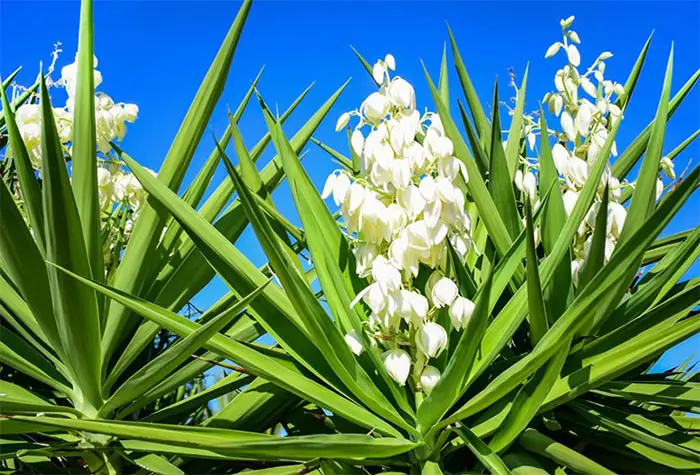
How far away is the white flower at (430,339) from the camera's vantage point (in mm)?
1242

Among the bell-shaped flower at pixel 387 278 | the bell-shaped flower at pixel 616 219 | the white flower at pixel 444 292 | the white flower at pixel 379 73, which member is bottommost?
the white flower at pixel 444 292

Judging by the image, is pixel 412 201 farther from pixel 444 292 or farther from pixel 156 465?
pixel 156 465

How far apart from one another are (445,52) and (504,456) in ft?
3.83

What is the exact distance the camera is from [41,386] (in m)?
1.83

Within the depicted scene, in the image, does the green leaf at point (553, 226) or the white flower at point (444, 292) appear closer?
the white flower at point (444, 292)

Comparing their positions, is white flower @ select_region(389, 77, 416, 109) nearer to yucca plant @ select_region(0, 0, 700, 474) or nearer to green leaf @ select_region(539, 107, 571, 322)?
yucca plant @ select_region(0, 0, 700, 474)

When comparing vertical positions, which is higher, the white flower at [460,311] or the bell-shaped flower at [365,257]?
the bell-shaped flower at [365,257]

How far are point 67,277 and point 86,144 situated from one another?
0.28 metres

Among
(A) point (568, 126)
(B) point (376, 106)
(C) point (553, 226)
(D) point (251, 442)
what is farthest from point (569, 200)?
(D) point (251, 442)

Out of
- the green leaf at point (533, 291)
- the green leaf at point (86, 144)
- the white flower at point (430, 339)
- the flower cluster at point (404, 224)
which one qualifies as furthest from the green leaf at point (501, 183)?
the green leaf at point (86, 144)

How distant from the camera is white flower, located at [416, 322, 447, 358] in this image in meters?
1.24

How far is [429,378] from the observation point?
4.22 feet

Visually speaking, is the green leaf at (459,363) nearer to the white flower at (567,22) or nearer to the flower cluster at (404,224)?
the flower cluster at (404,224)

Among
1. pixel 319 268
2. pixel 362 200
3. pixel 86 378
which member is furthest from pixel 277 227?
pixel 86 378
